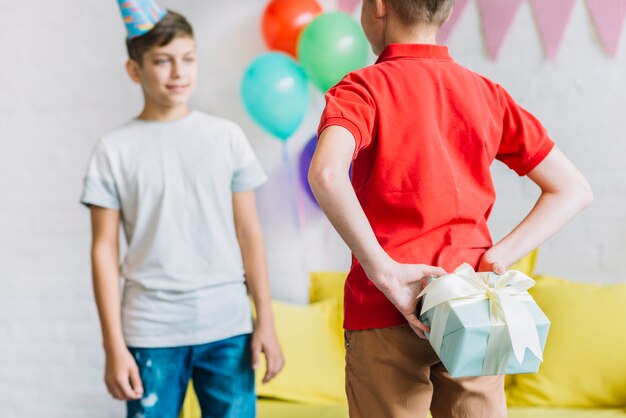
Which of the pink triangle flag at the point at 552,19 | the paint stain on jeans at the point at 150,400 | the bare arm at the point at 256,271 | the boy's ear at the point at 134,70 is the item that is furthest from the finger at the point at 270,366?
the pink triangle flag at the point at 552,19

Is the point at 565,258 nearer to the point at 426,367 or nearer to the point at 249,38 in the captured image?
the point at 249,38

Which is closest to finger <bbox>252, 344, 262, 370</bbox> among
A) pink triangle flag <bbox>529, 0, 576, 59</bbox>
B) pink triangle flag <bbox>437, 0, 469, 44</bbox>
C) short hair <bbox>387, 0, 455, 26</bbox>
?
short hair <bbox>387, 0, 455, 26</bbox>

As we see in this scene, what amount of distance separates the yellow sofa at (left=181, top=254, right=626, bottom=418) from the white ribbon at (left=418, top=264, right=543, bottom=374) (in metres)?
1.14

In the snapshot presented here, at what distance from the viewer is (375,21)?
3.60 feet

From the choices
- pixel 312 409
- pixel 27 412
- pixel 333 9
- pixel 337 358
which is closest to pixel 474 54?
pixel 333 9

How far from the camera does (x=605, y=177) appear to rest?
2.37 meters

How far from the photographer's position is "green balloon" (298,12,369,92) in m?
2.16

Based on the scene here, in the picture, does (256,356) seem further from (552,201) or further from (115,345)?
(552,201)

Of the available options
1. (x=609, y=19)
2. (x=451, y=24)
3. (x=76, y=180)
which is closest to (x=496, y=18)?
(x=451, y=24)

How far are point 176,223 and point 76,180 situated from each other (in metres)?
1.19

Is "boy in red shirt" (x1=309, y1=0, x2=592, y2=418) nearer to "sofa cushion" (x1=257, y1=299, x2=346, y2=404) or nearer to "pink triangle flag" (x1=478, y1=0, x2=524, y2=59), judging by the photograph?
"sofa cushion" (x1=257, y1=299, x2=346, y2=404)

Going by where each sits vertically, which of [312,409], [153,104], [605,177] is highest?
[153,104]

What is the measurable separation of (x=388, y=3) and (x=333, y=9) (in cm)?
147

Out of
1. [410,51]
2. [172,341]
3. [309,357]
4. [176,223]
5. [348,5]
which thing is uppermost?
[410,51]
